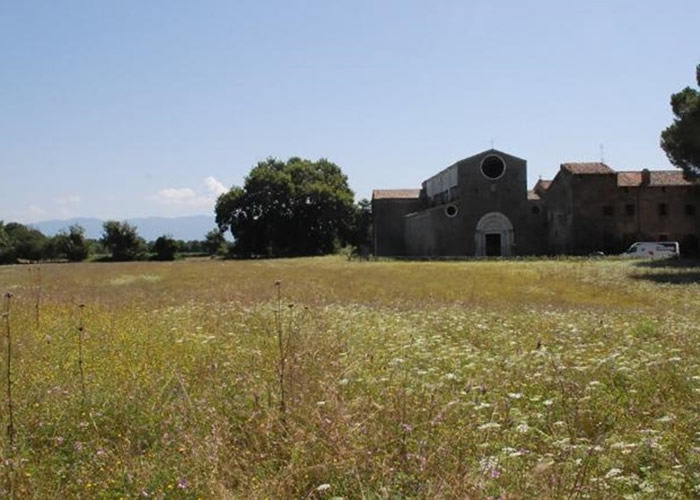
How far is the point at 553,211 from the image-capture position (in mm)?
70375

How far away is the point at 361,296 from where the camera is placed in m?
22.8

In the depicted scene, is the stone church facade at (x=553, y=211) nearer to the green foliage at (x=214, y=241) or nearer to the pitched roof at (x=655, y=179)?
the pitched roof at (x=655, y=179)

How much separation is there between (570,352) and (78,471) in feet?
23.2

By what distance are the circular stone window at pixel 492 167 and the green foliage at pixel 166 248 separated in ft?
156

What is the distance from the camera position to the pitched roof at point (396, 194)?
278ft

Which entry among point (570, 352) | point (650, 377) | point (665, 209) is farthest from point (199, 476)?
point (665, 209)

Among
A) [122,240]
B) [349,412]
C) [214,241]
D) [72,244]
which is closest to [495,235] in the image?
[214,241]

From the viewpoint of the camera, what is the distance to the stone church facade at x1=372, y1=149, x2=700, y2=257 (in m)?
65.5

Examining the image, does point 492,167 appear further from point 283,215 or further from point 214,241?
point 214,241

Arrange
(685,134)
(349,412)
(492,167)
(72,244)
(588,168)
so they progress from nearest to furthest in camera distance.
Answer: (349,412) < (685,134) < (588,168) < (492,167) < (72,244)

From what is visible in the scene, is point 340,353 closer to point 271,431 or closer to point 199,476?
point 271,431

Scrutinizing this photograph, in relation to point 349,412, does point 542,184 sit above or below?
above

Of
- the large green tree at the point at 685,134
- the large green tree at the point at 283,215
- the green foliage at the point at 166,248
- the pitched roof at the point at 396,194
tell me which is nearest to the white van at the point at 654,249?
the large green tree at the point at 685,134

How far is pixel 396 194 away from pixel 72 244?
163 ft
